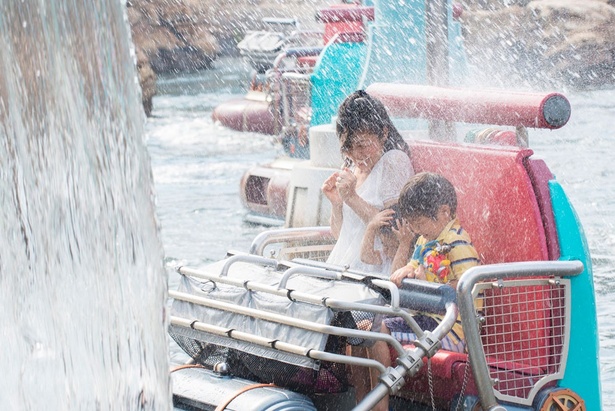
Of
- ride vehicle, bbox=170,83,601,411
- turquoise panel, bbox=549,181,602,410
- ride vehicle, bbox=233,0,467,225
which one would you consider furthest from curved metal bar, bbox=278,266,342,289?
ride vehicle, bbox=233,0,467,225

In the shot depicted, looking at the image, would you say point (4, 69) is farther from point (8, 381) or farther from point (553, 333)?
point (553, 333)

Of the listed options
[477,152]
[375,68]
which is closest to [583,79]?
[375,68]

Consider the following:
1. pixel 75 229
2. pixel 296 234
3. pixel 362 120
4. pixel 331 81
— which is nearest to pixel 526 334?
pixel 362 120

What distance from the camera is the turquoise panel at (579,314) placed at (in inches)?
161

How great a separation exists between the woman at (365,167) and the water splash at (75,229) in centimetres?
90

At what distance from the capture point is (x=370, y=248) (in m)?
4.31

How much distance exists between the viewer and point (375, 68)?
33.8 ft

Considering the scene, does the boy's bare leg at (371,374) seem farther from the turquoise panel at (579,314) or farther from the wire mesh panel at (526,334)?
the turquoise panel at (579,314)

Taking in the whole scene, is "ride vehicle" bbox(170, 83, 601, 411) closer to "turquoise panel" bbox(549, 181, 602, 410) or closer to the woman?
"turquoise panel" bbox(549, 181, 602, 410)

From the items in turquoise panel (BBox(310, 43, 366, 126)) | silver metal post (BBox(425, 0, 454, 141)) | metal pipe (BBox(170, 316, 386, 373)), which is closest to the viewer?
metal pipe (BBox(170, 316, 386, 373))

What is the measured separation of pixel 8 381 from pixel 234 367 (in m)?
0.86

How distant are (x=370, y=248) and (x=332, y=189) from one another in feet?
1.10

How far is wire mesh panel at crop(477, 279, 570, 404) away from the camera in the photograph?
13.3 ft

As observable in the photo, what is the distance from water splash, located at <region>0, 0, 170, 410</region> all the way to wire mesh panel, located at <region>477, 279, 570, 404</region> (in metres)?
1.26
